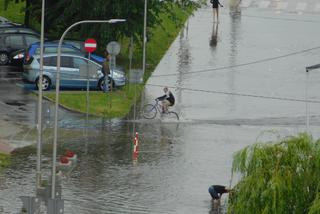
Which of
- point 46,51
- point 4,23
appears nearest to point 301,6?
point 4,23

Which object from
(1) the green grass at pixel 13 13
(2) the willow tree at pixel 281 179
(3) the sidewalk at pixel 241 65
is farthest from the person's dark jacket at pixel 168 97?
(1) the green grass at pixel 13 13

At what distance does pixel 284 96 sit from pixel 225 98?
2.69 meters

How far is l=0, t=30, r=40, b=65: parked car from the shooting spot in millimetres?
53375

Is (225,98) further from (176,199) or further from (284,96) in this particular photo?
(176,199)

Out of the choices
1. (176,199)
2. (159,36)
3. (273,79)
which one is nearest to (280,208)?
(176,199)

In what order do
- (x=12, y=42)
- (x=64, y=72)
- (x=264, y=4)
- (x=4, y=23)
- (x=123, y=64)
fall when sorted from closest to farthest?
(x=64, y=72), (x=12, y=42), (x=123, y=64), (x=4, y=23), (x=264, y=4)

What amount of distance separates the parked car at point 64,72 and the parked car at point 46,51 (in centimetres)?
65

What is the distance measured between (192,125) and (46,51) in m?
8.67

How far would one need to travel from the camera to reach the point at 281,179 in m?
25.0

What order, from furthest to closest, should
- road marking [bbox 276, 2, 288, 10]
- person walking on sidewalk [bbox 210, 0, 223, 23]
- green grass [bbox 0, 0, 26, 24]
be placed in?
road marking [bbox 276, 2, 288, 10] → green grass [bbox 0, 0, 26, 24] → person walking on sidewalk [bbox 210, 0, 223, 23]

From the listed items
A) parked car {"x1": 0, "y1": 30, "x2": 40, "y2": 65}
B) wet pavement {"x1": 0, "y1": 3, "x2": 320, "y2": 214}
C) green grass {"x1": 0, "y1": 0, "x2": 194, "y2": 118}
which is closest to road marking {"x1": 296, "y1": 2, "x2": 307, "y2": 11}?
wet pavement {"x1": 0, "y1": 3, "x2": 320, "y2": 214}

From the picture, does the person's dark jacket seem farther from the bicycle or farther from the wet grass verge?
the wet grass verge

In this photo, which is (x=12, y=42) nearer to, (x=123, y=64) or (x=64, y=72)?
(x=123, y=64)

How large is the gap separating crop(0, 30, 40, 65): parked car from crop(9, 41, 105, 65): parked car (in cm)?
31
